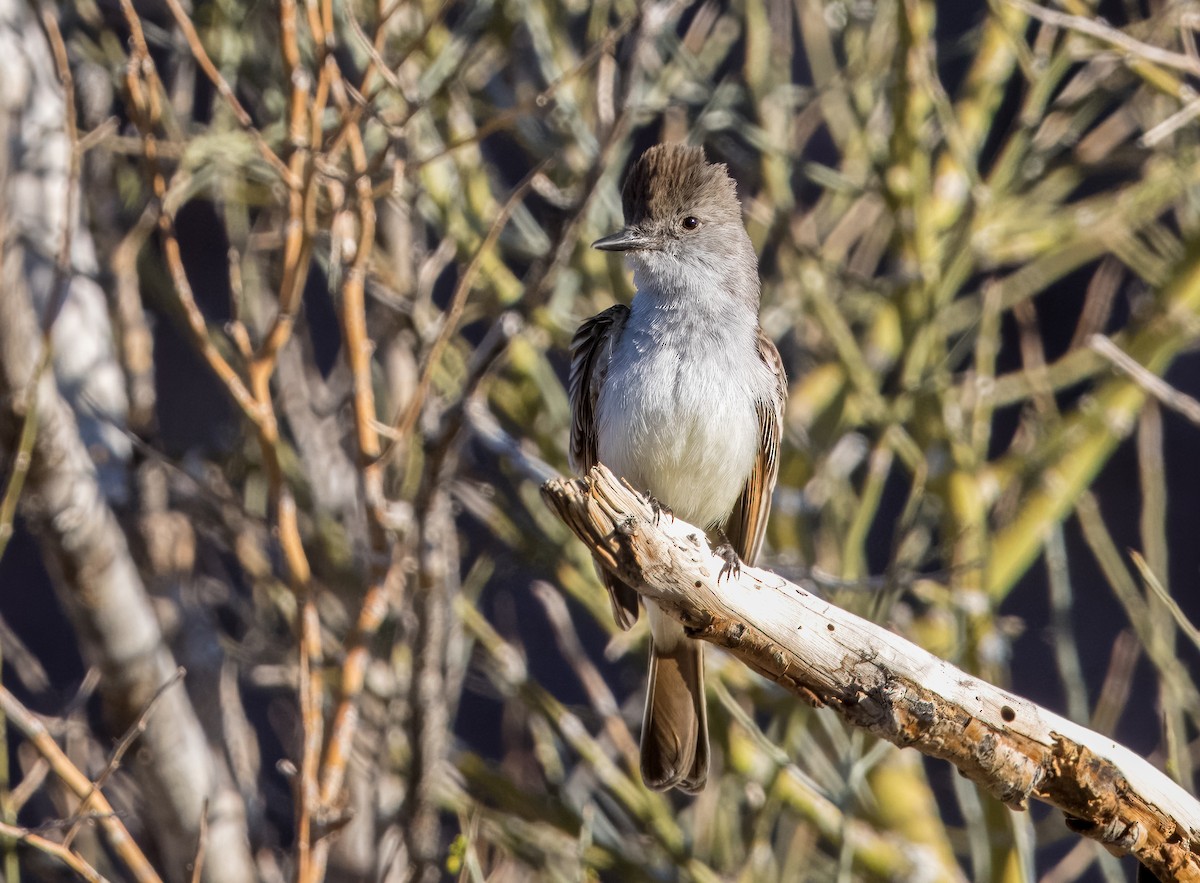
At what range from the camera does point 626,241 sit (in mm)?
4324

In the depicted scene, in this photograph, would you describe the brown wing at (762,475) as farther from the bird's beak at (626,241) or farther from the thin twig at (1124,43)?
the thin twig at (1124,43)

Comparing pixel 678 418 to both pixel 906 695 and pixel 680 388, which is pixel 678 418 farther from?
pixel 906 695

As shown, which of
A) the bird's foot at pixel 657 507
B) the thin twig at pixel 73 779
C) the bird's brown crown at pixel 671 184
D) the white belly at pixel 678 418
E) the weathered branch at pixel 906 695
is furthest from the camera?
the bird's brown crown at pixel 671 184

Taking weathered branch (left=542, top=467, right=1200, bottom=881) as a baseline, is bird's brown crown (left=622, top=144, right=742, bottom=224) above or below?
above

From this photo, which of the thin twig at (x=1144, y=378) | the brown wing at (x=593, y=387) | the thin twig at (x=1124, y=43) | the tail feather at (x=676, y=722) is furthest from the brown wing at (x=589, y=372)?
the thin twig at (x=1144, y=378)

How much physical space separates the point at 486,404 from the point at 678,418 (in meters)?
1.23

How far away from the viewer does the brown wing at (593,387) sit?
4438 mm

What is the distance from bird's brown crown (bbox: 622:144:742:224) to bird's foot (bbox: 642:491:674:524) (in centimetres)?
86

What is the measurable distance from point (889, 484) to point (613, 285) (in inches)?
96.6

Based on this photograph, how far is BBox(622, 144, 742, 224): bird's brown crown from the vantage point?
14.5 feet

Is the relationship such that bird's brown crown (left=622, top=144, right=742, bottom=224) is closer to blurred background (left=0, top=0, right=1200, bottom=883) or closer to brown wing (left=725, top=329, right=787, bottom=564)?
blurred background (left=0, top=0, right=1200, bottom=883)

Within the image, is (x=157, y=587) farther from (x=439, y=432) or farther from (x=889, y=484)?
(x=889, y=484)

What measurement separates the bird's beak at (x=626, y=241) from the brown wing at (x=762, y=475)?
482 millimetres

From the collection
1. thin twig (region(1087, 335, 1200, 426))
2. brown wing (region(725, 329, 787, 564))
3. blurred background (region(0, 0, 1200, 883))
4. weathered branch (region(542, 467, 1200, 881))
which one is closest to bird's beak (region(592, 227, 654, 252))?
blurred background (region(0, 0, 1200, 883))
